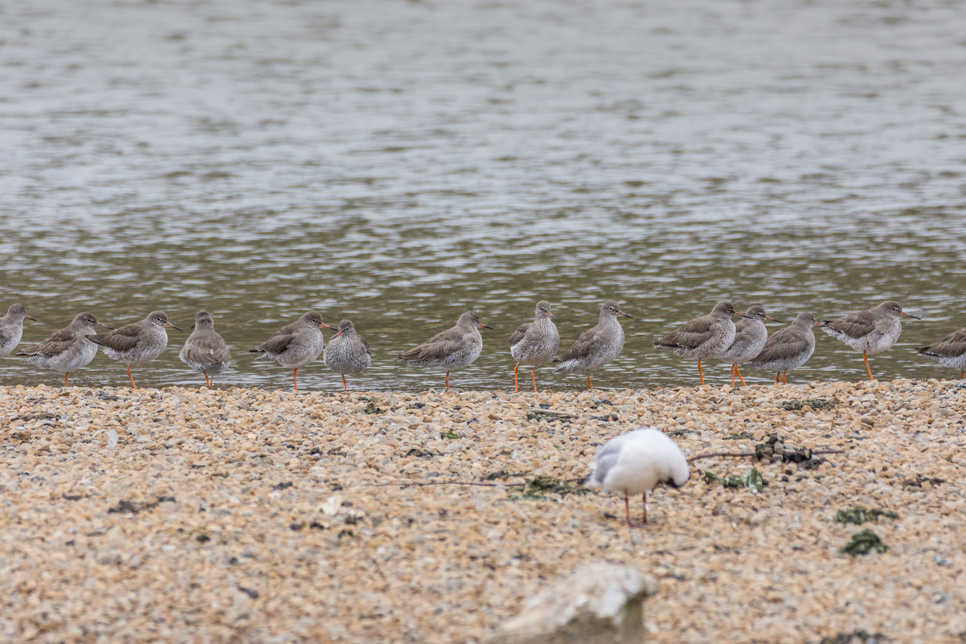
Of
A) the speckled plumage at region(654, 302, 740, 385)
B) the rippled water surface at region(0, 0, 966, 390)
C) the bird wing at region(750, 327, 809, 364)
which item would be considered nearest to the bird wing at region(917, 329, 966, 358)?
the rippled water surface at region(0, 0, 966, 390)

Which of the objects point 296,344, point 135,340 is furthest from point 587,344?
point 135,340

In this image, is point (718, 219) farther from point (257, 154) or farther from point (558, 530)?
point (558, 530)

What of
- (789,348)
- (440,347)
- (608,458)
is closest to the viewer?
(608,458)

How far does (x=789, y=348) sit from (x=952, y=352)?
2229 mm

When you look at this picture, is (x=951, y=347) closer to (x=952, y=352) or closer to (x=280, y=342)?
(x=952, y=352)

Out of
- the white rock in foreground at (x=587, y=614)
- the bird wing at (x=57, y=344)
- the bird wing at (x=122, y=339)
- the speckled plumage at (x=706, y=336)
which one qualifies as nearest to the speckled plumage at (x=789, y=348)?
the speckled plumage at (x=706, y=336)

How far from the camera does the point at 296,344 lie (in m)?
15.6

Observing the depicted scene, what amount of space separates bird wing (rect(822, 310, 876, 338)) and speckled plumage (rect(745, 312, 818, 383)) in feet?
1.62

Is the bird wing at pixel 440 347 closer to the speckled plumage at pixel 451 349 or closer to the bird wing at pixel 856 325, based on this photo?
the speckled plumage at pixel 451 349

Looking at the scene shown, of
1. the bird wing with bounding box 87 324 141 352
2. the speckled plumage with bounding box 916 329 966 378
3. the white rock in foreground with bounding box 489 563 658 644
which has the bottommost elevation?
the speckled plumage with bounding box 916 329 966 378

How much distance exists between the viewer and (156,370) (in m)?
17.0

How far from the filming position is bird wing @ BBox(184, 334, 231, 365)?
15281 mm

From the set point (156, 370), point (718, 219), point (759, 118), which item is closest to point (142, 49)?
point (759, 118)

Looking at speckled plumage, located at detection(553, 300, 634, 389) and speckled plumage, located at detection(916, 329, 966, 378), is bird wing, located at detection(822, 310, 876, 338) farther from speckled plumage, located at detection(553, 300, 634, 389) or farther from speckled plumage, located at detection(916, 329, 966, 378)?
speckled plumage, located at detection(553, 300, 634, 389)
